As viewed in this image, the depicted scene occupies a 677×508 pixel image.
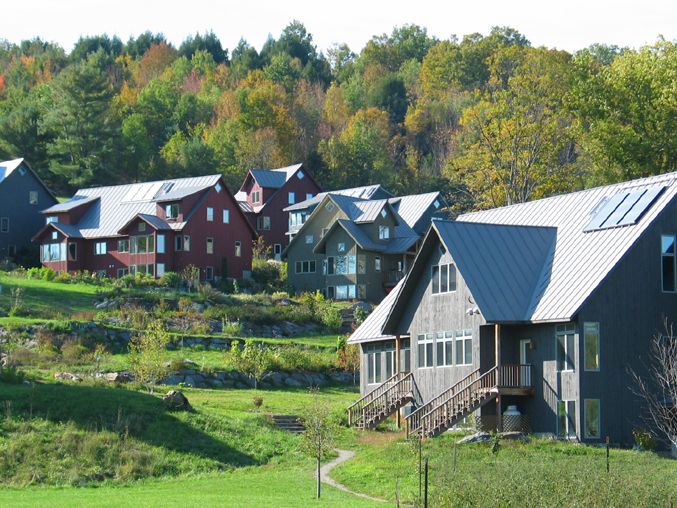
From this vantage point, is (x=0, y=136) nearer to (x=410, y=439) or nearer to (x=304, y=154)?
(x=304, y=154)

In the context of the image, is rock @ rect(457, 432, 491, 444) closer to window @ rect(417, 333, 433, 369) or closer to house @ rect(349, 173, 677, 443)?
house @ rect(349, 173, 677, 443)

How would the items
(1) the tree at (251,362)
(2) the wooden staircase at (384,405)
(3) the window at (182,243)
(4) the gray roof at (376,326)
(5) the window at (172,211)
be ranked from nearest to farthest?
(2) the wooden staircase at (384,405) < (4) the gray roof at (376,326) < (1) the tree at (251,362) < (3) the window at (182,243) < (5) the window at (172,211)

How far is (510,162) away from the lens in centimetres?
7656

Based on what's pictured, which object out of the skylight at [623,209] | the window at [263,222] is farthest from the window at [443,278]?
the window at [263,222]

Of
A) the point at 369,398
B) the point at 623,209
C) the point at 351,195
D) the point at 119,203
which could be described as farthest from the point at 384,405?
the point at 351,195

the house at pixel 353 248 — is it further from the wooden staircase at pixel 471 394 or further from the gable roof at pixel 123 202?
the wooden staircase at pixel 471 394

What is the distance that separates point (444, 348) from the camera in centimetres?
4928

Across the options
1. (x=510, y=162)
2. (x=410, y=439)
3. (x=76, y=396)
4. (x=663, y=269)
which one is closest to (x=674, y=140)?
(x=510, y=162)

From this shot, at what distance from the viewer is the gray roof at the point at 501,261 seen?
1848 inches

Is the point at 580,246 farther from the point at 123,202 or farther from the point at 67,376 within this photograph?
the point at 123,202

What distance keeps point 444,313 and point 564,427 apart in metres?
6.67

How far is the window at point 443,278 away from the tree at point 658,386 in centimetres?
760

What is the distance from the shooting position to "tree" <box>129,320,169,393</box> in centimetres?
5616

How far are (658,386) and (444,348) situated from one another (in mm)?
8128
